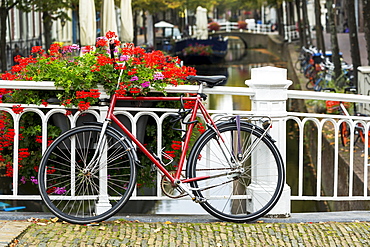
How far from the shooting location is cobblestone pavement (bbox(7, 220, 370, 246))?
208 inches

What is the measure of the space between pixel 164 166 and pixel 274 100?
1.01 metres

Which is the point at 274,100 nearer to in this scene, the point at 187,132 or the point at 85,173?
the point at 187,132

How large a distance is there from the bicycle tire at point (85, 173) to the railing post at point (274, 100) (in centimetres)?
113

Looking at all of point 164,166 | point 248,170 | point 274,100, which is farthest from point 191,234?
point 274,100

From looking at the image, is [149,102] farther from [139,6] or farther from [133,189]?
[139,6]

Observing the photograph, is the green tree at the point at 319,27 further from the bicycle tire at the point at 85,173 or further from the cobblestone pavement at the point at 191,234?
the cobblestone pavement at the point at 191,234

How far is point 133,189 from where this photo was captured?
18.3 ft

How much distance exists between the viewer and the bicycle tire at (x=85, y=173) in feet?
18.2

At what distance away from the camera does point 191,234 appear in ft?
18.0

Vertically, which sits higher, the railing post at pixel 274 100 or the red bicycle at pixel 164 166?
the railing post at pixel 274 100

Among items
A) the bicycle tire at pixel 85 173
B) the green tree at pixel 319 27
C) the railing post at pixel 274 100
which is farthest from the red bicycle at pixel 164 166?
the green tree at pixel 319 27

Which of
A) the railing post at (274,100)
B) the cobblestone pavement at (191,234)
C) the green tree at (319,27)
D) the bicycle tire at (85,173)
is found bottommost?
the cobblestone pavement at (191,234)

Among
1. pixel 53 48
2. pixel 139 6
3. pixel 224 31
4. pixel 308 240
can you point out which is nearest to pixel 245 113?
pixel 308 240

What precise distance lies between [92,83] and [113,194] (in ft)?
3.26
